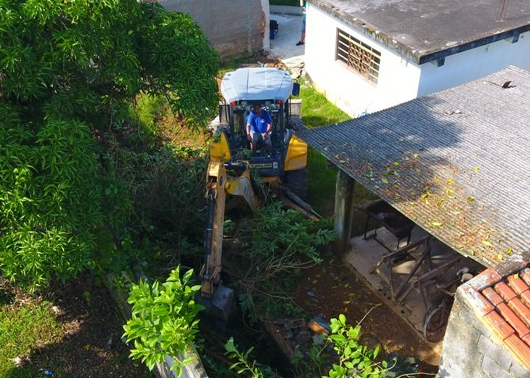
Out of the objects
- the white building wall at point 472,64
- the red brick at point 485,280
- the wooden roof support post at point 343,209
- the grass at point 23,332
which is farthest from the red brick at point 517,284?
the white building wall at point 472,64

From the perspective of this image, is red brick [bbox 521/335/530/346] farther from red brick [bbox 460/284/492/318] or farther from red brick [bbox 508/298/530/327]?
red brick [bbox 460/284/492/318]

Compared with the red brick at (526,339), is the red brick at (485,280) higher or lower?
higher

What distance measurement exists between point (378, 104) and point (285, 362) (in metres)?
8.21

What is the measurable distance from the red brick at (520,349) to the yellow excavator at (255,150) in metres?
4.41

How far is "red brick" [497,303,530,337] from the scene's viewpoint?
178 inches

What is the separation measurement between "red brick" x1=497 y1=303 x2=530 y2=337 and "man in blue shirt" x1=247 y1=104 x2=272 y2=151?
20.3 feet

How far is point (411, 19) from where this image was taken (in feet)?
43.9

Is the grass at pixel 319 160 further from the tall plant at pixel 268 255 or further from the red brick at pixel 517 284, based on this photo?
the red brick at pixel 517 284

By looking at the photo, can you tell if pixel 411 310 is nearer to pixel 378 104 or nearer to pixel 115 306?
pixel 115 306

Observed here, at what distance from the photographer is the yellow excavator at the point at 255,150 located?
8875 millimetres

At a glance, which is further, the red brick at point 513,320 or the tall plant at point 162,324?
the tall plant at point 162,324

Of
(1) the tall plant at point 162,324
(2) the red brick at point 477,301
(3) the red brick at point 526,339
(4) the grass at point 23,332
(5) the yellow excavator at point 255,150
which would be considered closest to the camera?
(3) the red brick at point 526,339

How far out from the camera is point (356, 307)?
356 inches

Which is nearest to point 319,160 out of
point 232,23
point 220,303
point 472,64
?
point 472,64
